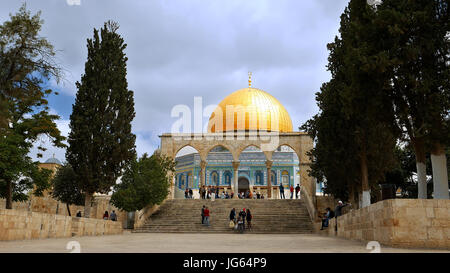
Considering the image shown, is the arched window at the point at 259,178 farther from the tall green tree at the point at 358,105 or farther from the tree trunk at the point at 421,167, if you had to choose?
the tree trunk at the point at 421,167

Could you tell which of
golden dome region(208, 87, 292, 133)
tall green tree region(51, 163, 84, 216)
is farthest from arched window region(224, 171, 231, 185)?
tall green tree region(51, 163, 84, 216)

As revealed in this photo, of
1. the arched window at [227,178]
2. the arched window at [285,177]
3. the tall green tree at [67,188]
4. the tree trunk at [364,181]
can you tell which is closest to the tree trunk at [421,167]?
the tree trunk at [364,181]

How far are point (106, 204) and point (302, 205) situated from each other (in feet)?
35.7

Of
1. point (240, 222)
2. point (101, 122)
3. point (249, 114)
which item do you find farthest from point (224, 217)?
point (249, 114)

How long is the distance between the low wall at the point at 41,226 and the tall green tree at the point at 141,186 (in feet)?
11.9

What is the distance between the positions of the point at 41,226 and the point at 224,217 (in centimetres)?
997

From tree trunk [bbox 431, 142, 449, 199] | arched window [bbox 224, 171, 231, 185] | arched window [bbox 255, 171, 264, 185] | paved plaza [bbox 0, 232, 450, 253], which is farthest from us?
arched window [bbox 224, 171, 231, 185]

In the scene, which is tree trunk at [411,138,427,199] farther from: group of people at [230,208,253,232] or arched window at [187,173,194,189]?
arched window at [187,173,194,189]

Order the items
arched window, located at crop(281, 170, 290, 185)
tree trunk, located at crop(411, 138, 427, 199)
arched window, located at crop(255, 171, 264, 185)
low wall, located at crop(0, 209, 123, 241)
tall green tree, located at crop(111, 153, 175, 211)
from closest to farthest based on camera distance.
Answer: low wall, located at crop(0, 209, 123, 241), tree trunk, located at crop(411, 138, 427, 199), tall green tree, located at crop(111, 153, 175, 211), arched window, located at crop(281, 170, 290, 185), arched window, located at crop(255, 171, 264, 185)

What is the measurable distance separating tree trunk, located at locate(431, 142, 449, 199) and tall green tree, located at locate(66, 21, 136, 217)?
1096 cm

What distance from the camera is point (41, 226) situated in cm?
977

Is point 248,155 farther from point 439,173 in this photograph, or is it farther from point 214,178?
point 439,173

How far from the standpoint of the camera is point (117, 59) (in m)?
15.8

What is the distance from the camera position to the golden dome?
34125mm
